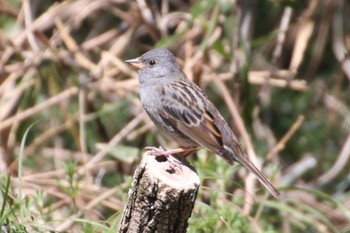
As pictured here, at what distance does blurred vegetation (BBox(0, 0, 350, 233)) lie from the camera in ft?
16.8

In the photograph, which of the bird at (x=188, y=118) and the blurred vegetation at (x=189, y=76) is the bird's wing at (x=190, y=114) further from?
the blurred vegetation at (x=189, y=76)

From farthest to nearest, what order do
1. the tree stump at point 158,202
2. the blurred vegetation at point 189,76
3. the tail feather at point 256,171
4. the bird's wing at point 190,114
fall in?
1. the blurred vegetation at point 189,76
2. the bird's wing at point 190,114
3. the tail feather at point 256,171
4. the tree stump at point 158,202

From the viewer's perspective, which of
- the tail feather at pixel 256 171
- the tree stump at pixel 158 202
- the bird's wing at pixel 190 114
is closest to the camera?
the tree stump at pixel 158 202

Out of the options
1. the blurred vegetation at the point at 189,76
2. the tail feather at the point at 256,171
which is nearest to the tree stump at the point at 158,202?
the tail feather at the point at 256,171

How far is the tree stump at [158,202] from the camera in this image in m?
2.93

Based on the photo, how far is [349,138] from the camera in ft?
18.1

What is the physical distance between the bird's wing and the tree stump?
0.90 metres

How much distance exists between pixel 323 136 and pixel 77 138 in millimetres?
1694

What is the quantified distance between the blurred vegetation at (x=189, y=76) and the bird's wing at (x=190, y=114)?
0.70 meters

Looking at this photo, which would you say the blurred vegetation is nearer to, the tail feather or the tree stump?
the tail feather

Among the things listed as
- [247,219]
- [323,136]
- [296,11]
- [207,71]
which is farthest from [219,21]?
[247,219]

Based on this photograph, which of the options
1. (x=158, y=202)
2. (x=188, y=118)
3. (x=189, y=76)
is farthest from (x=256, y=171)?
(x=189, y=76)

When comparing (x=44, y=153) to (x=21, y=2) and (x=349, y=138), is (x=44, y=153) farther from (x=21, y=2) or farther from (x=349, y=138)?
(x=349, y=138)

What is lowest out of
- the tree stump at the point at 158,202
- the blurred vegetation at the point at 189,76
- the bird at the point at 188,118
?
the blurred vegetation at the point at 189,76
